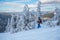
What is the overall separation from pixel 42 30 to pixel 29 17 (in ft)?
0.65

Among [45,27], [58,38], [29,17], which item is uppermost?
[29,17]

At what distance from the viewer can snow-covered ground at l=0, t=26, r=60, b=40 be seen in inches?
41.8

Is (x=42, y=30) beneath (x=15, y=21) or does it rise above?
beneath

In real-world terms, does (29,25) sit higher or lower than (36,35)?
higher

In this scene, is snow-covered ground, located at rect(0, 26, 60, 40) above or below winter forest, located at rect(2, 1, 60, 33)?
below

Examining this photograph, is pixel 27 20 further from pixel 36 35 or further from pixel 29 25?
pixel 36 35

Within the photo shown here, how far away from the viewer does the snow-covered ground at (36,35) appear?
1.06m

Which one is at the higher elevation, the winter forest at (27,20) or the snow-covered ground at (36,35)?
the winter forest at (27,20)

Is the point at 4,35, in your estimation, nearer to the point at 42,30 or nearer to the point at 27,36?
the point at 27,36

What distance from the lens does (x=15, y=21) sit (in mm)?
1084

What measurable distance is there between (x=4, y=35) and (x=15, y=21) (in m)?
0.19

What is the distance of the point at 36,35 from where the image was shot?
3.50ft

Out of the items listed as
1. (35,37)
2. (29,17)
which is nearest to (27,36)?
(35,37)

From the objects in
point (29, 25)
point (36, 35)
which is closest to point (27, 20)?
point (29, 25)
